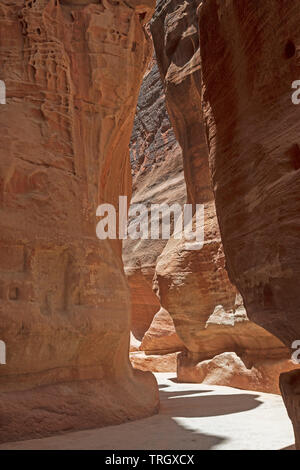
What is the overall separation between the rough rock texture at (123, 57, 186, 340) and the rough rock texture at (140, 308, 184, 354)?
422 centimetres

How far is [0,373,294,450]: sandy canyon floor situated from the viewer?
425 centimetres

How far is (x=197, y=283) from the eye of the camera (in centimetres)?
1010

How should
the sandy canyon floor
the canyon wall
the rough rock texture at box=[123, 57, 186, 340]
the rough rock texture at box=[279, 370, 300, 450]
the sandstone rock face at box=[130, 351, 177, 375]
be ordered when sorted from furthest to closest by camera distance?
the rough rock texture at box=[123, 57, 186, 340] → the sandstone rock face at box=[130, 351, 177, 375] → the canyon wall → the sandy canyon floor → the rough rock texture at box=[279, 370, 300, 450]

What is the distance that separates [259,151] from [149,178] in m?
19.3

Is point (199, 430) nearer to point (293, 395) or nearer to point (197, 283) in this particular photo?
point (293, 395)

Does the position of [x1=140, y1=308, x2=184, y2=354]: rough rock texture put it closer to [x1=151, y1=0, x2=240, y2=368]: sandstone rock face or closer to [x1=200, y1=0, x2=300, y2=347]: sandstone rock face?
[x1=151, y1=0, x2=240, y2=368]: sandstone rock face

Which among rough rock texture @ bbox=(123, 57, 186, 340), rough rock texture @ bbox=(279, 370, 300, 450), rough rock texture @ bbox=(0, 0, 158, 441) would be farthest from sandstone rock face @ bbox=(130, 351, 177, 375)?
rough rock texture @ bbox=(279, 370, 300, 450)

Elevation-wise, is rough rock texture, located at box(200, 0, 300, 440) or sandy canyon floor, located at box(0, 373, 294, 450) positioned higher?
rough rock texture, located at box(200, 0, 300, 440)

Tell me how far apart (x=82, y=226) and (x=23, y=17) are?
9.64ft

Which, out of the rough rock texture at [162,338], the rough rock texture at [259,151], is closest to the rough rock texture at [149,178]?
the rough rock texture at [162,338]

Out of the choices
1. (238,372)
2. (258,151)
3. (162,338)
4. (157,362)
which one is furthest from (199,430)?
(157,362)

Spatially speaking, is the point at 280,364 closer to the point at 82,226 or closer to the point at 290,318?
the point at 82,226

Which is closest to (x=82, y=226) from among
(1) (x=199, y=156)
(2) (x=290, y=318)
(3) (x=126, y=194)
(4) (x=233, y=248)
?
(3) (x=126, y=194)

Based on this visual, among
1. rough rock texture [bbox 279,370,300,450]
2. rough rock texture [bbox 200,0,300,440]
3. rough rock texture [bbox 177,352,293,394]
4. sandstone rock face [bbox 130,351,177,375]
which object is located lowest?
sandstone rock face [bbox 130,351,177,375]
